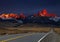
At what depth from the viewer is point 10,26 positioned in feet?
459

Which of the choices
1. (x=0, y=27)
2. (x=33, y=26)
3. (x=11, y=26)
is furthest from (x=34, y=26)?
(x=0, y=27)

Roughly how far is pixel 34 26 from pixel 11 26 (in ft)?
107

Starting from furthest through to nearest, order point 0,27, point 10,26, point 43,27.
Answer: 1. point 43,27
2. point 10,26
3. point 0,27

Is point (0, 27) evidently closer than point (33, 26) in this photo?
Yes

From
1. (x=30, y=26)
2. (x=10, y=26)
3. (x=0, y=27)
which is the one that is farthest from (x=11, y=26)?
(x=30, y=26)

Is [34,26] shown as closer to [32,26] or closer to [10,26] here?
[32,26]

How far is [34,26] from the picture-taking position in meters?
173

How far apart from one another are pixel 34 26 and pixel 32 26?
2.33 meters

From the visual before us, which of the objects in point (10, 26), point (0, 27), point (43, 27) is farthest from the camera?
point (43, 27)

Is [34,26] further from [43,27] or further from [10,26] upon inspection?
[10,26]

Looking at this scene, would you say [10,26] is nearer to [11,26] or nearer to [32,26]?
[11,26]

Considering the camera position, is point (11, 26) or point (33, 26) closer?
point (11, 26)

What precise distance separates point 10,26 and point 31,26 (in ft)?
106

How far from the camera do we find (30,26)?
16975 cm
